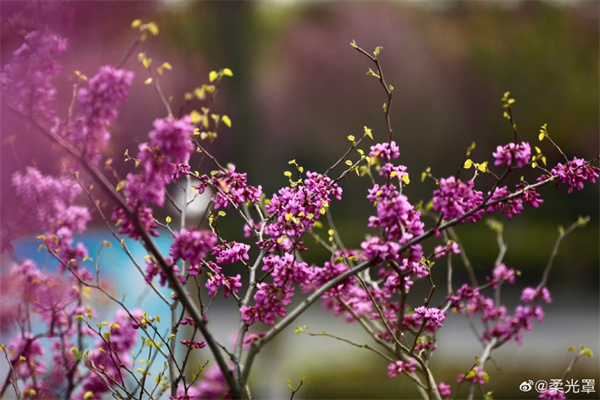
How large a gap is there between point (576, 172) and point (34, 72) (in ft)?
5.34

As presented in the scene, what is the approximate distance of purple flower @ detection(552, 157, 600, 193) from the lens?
74.7 inches

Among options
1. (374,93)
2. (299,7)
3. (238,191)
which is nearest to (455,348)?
(374,93)

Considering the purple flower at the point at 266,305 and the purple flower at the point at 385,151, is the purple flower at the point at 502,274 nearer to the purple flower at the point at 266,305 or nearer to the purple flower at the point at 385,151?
the purple flower at the point at 385,151

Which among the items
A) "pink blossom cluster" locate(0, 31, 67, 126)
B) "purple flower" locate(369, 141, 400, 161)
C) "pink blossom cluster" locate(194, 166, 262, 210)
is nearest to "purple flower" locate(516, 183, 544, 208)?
"purple flower" locate(369, 141, 400, 161)

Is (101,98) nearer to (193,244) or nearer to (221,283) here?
(193,244)

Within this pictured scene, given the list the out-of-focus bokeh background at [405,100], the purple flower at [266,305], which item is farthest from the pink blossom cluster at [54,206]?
the out-of-focus bokeh background at [405,100]

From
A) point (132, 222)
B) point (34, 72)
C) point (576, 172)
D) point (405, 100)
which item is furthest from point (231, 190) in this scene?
point (405, 100)

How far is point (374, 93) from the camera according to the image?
11023 millimetres

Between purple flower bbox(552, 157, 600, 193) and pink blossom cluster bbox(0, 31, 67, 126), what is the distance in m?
1.52

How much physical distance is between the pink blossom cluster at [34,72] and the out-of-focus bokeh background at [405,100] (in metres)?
3.24

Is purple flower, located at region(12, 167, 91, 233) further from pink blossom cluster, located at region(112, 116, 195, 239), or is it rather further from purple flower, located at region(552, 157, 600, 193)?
purple flower, located at region(552, 157, 600, 193)

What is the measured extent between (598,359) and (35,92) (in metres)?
6.95

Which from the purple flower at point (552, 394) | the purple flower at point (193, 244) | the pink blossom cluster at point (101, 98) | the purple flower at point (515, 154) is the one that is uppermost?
the purple flower at point (515, 154)

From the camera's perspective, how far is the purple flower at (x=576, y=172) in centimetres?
190
